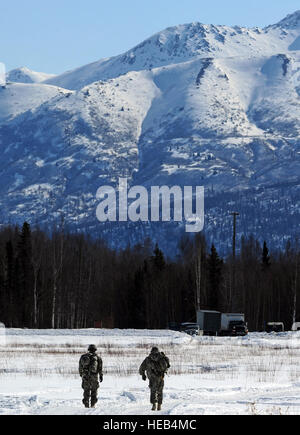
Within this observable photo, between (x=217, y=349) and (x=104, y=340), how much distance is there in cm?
1058

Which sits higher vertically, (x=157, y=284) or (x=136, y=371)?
(x=157, y=284)

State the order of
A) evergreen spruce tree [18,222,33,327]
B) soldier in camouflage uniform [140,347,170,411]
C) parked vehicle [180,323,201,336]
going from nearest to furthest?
soldier in camouflage uniform [140,347,170,411]
parked vehicle [180,323,201,336]
evergreen spruce tree [18,222,33,327]

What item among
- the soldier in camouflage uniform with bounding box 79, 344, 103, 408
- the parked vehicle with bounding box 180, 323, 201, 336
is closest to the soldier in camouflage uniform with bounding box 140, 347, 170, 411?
the soldier in camouflage uniform with bounding box 79, 344, 103, 408

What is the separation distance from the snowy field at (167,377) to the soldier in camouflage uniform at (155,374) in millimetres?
384

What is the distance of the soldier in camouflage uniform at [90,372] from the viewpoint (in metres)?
26.0

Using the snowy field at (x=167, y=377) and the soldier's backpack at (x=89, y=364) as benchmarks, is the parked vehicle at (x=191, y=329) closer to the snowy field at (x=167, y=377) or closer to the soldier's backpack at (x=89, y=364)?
the snowy field at (x=167, y=377)

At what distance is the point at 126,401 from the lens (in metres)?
28.3

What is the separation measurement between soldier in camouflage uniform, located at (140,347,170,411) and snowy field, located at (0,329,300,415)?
384mm

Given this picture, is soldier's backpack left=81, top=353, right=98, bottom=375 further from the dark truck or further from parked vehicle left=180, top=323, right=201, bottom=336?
the dark truck

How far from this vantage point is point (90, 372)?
85.5ft

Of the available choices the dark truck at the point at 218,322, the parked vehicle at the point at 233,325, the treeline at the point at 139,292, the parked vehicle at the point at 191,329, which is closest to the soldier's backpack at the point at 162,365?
the parked vehicle at the point at 233,325

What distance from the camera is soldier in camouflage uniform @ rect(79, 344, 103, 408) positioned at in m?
26.0

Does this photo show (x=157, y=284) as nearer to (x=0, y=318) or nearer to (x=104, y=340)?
(x=0, y=318)
